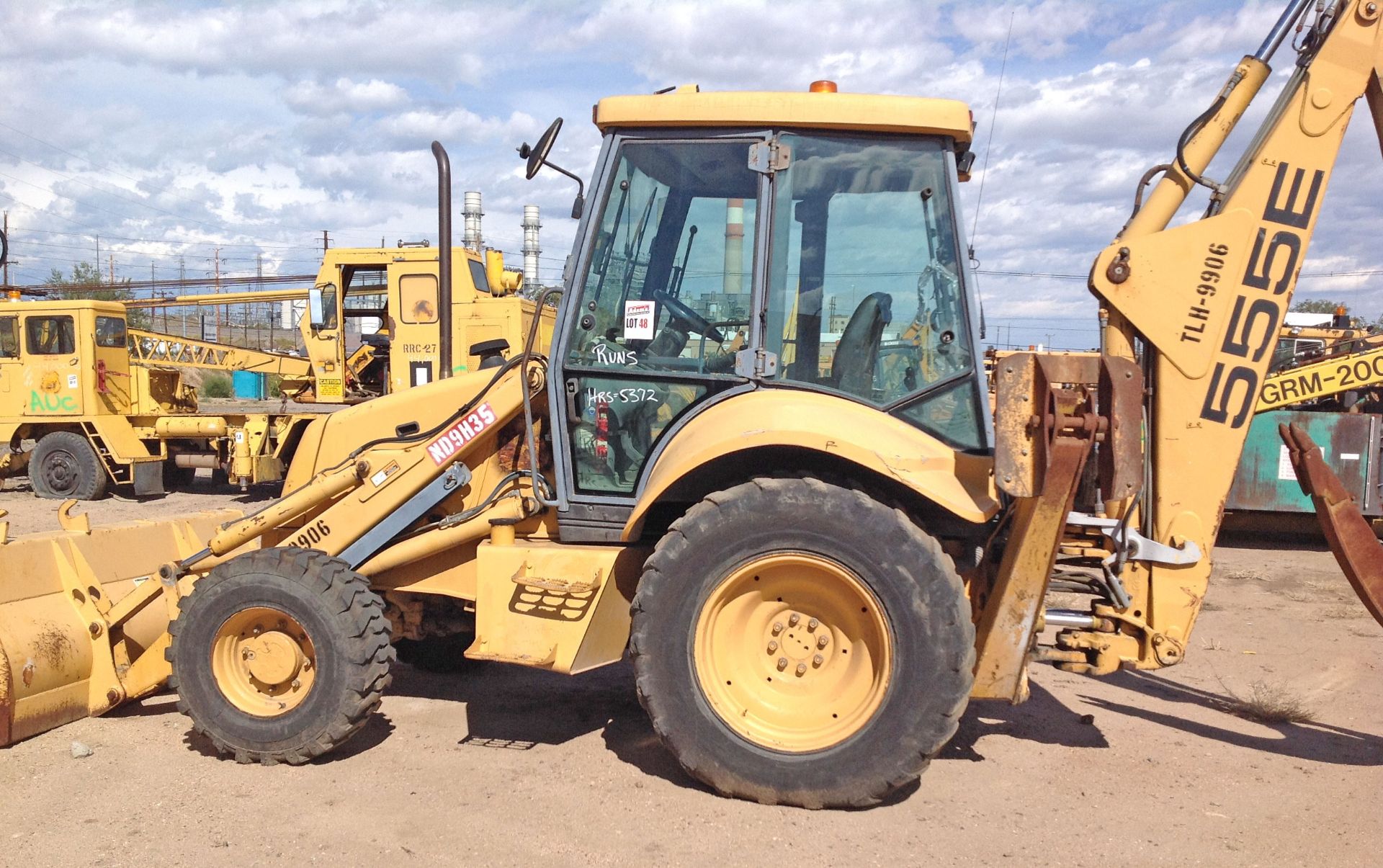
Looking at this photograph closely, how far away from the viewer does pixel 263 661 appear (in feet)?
14.6

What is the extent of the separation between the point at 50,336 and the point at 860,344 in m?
13.4

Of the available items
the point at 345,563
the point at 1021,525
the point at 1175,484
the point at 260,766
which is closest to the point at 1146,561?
the point at 1175,484

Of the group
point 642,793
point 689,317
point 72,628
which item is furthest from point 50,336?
point 642,793

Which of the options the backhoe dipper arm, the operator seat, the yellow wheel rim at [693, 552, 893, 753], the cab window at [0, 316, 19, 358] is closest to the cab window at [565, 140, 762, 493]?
the operator seat

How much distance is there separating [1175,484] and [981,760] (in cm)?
140

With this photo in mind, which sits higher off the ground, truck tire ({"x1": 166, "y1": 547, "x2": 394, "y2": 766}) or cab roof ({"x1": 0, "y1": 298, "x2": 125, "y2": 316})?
cab roof ({"x1": 0, "y1": 298, "x2": 125, "y2": 316})

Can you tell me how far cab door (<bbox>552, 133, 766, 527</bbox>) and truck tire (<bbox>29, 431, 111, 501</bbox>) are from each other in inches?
467

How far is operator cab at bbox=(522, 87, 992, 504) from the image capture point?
13.5 ft

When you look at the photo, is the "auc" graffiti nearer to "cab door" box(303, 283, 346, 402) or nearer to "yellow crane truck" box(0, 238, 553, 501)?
"yellow crane truck" box(0, 238, 553, 501)

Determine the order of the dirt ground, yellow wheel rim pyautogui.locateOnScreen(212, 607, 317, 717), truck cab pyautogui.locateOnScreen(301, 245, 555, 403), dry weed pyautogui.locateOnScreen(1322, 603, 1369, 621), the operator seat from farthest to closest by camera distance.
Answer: truck cab pyautogui.locateOnScreen(301, 245, 555, 403)
dry weed pyautogui.locateOnScreen(1322, 603, 1369, 621)
yellow wheel rim pyautogui.locateOnScreen(212, 607, 317, 717)
the operator seat
the dirt ground

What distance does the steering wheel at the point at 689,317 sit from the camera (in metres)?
4.26

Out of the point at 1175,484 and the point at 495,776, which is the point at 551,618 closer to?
the point at 495,776

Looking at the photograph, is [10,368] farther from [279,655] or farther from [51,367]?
[279,655]

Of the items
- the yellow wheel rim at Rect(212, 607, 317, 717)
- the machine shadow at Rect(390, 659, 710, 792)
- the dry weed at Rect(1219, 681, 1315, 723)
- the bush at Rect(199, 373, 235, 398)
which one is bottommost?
the bush at Rect(199, 373, 235, 398)
